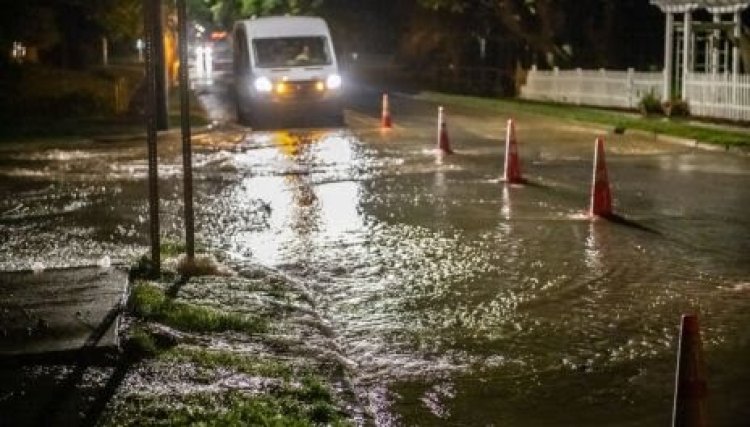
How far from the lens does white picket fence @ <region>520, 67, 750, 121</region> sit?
1074 inches

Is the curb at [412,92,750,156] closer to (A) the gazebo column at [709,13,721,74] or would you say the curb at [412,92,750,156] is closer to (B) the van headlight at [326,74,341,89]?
(A) the gazebo column at [709,13,721,74]

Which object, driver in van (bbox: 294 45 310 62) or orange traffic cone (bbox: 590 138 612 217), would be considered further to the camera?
Result: driver in van (bbox: 294 45 310 62)

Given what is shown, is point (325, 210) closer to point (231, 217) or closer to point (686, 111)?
point (231, 217)

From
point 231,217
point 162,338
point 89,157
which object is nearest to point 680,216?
point 231,217

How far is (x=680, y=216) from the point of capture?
13648 millimetres

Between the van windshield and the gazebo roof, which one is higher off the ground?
the gazebo roof

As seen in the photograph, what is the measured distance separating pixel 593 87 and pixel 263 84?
11.9 metres

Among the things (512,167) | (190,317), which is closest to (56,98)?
(512,167)

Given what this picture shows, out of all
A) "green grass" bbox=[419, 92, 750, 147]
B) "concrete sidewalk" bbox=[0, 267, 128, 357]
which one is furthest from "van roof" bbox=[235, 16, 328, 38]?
"concrete sidewalk" bbox=[0, 267, 128, 357]

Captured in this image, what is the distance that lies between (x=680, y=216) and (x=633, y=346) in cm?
608

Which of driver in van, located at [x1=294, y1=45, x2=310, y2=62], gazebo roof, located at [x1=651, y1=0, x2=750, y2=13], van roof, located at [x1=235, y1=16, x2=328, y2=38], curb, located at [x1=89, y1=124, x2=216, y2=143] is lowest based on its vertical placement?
curb, located at [x1=89, y1=124, x2=216, y2=143]

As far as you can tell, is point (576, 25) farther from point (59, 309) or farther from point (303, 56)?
point (59, 309)

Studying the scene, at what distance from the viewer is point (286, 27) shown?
97.8ft

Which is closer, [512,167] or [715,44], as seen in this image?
[512,167]
